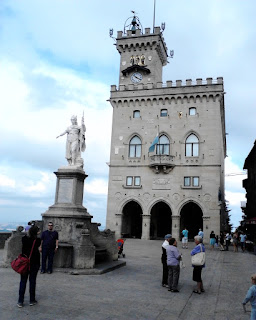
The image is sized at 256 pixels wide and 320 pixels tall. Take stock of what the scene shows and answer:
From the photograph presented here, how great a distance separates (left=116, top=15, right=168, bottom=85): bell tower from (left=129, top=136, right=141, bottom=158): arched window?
28.4 feet

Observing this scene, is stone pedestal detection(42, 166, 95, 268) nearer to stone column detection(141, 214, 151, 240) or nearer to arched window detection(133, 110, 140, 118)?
stone column detection(141, 214, 151, 240)

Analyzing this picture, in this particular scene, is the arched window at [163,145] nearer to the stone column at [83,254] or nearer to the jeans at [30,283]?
the stone column at [83,254]

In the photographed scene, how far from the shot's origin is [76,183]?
1321 cm

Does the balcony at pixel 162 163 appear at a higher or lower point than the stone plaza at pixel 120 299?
higher

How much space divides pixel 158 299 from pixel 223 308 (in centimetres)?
159

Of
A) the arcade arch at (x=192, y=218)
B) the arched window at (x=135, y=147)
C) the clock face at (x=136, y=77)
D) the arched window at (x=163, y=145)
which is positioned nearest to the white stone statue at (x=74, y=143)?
the arched window at (x=163, y=145)

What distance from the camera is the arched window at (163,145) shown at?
38.1 meters

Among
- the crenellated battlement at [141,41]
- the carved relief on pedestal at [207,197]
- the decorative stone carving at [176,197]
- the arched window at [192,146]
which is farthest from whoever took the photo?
the crenellated battlement at [141,41]

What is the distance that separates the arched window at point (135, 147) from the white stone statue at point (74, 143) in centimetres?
2503

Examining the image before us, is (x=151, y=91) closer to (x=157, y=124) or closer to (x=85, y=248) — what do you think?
(x=157, y=124)

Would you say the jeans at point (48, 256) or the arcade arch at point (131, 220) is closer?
the jeans at point (48, 256)

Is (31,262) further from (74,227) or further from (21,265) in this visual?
(74,227)

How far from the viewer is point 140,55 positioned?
43844 millimetres

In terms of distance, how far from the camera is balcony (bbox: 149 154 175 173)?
121 ft
